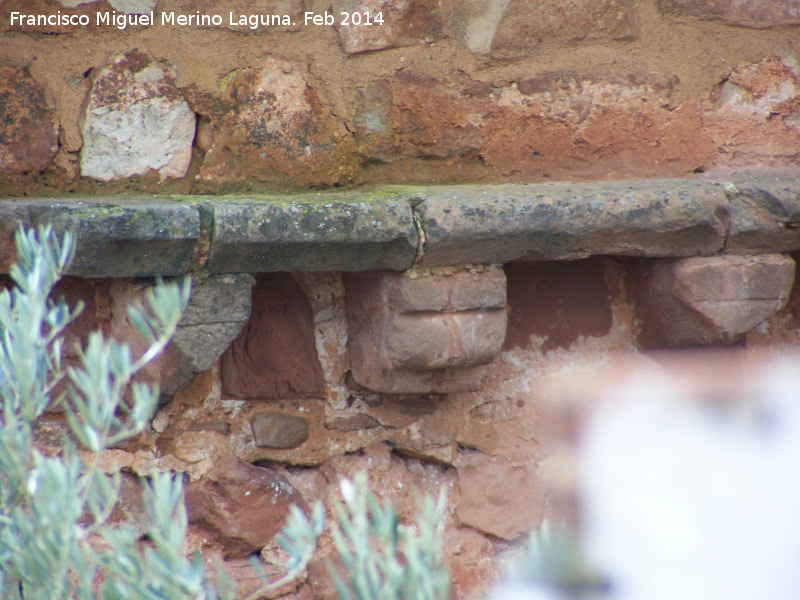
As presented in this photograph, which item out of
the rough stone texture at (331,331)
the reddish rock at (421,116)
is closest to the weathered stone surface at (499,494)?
the rough stone texture at (331,331)

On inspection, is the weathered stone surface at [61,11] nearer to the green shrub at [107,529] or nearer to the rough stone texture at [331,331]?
the rough stone texture at [331,331]

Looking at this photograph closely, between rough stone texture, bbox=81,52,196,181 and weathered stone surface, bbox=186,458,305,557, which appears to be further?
weathered stone surface, bbox=186,458,305,557

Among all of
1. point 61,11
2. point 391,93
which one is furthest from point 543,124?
point 61,11

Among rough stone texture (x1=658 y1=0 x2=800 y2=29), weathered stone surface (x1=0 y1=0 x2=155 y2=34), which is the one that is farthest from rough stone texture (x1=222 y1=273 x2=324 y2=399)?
rough stone texture (x1=658 y1=0 x2=800 y2=29)

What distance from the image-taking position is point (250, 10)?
5.06ft

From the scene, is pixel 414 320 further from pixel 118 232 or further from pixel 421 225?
pixel 118 232

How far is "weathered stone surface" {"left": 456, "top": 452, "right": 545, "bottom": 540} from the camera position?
177cm

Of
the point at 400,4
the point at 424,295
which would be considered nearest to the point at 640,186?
the point at 424,295

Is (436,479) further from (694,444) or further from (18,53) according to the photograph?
(18,53)

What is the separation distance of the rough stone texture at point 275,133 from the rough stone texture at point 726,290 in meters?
0.73

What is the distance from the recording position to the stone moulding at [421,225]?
129 cm

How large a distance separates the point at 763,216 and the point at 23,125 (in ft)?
4.72

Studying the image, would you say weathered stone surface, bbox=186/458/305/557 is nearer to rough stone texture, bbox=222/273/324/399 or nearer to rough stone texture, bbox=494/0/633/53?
rough stone texture, bbox=222/273/324/399

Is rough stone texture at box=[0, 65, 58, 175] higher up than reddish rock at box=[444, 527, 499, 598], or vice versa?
rough stone texture at box=[0, 65, 58, 175]
